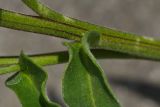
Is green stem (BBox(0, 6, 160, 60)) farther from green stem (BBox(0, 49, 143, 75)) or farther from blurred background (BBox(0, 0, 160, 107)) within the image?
blurred background (BBox(0, 0, 160, 107))

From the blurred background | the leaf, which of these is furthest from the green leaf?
the blurred background

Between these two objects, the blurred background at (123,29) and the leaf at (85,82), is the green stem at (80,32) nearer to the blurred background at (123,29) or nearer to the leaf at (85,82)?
the leaf at (85,82)

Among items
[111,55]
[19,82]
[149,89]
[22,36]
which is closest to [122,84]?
[149,89]

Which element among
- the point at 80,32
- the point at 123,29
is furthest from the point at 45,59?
the point at 123,29

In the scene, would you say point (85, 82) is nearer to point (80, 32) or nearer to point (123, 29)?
point (80, 32)

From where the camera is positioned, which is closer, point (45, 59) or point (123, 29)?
point (45, 59)

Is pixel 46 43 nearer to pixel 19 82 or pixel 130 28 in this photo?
pixel 130 28
